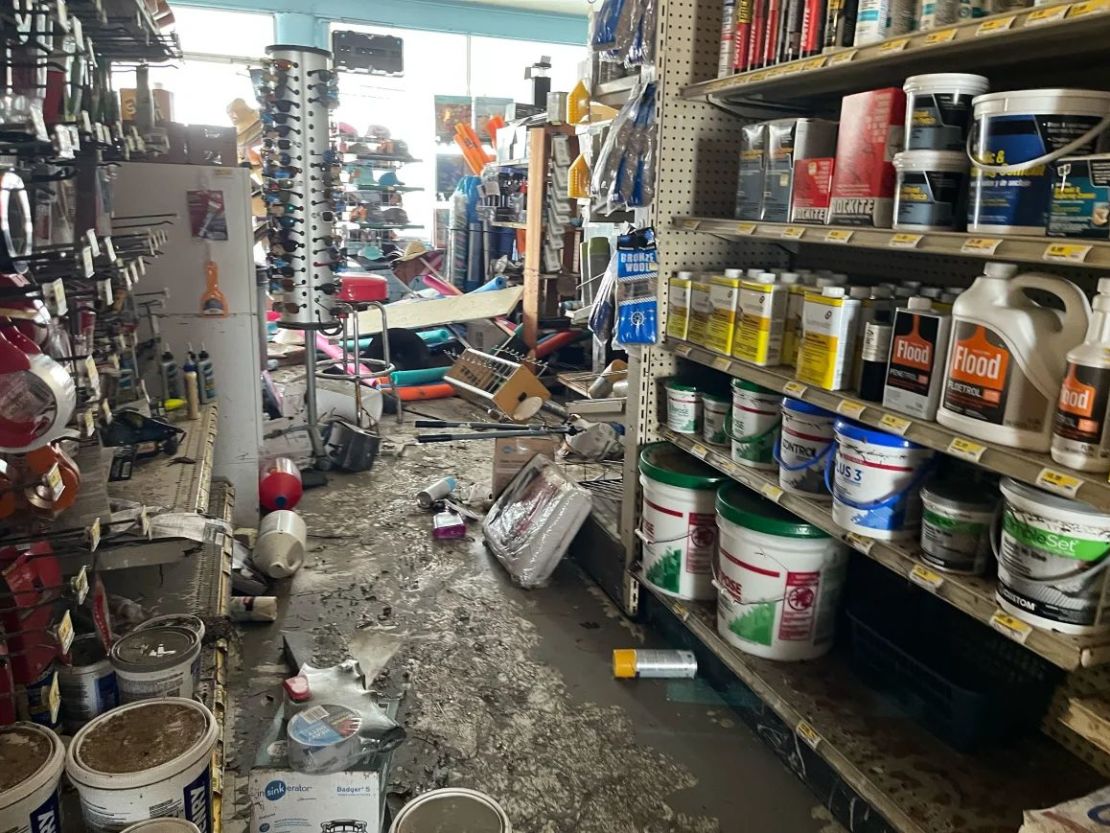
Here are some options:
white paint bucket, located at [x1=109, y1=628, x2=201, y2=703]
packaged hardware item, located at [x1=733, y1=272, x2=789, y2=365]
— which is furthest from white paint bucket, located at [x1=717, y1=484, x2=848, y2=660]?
white paint bucket, located at [x1=109, y1=628, x2=201, y2=703]

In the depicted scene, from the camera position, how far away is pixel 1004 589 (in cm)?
159

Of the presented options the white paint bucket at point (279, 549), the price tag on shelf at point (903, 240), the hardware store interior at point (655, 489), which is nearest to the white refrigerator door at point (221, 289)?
the hardware store interior at point (655, 489)

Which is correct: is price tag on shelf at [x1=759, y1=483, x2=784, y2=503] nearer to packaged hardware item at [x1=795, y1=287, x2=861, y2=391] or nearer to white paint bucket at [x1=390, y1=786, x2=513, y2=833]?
packaged hardware item at [x1=795, y1=287, x2=861, y2=391]

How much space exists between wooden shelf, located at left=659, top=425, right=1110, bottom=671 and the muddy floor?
73cm

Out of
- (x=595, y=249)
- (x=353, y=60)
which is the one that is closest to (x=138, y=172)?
(x=595, y=249)

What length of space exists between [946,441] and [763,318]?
2.32ft

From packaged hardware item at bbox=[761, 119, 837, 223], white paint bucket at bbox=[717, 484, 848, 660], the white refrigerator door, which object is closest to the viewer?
packaged hardware item at bbox=[761, 119, 837, 223]

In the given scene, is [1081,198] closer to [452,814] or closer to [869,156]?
[869,156]

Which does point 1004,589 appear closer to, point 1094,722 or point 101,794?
point 1094,722

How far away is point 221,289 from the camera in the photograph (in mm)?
3664

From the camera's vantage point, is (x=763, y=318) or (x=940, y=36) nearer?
(x=940, y=36)

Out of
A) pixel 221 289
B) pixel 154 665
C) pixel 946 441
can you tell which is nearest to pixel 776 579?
pixel 946 441

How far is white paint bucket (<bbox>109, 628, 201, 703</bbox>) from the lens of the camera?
1.75m

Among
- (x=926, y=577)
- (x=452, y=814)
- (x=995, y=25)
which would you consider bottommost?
(x=452, y=814)
